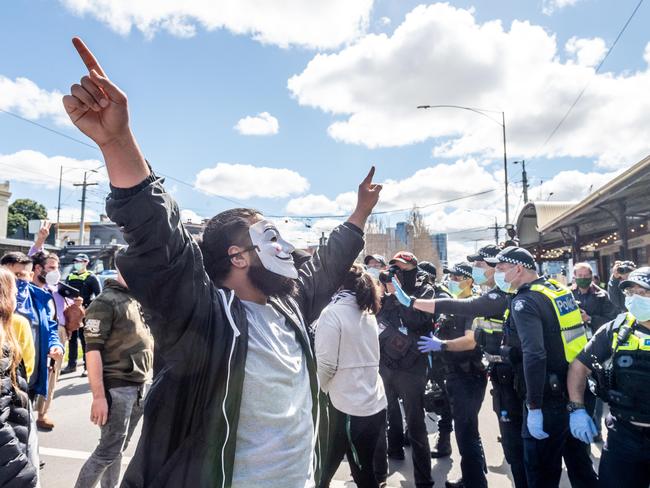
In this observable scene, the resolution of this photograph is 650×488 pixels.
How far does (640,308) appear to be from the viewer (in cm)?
273

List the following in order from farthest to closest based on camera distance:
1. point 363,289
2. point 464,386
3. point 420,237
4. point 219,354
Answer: point 420,237 → point 464,386 → point 363,289 → point 219,354

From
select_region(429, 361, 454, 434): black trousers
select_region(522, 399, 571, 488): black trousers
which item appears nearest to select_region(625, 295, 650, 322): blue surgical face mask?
select_region(522, 399, 571, 488): black trousers

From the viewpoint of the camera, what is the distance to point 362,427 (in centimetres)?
316

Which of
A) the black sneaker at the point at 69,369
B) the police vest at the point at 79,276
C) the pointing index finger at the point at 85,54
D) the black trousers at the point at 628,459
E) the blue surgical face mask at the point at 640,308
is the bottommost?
the black sneaker at the point at 69,369

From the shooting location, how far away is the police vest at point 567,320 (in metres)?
3.20

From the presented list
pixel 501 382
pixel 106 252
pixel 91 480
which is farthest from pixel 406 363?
pixel 106 252

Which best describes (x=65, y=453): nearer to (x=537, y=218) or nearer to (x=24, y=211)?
(x=537, y=218)

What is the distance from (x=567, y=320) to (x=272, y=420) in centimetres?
260

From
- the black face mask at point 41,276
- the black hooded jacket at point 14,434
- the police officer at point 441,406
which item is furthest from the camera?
the black face mask at point 41,276

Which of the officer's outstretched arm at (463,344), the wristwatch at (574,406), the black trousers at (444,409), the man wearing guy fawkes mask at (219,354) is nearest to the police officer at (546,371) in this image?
the wristwatch at (574,406)

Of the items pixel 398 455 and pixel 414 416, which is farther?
pixel 398 455

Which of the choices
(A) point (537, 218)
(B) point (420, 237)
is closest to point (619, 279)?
(A) point (537, 218)

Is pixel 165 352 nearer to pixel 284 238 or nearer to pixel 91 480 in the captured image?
pixel 284 238

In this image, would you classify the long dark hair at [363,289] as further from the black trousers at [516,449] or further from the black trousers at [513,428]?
the black trousers at [516,449]
